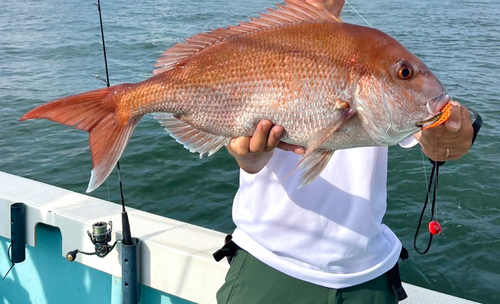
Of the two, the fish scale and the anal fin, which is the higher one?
the fish scale

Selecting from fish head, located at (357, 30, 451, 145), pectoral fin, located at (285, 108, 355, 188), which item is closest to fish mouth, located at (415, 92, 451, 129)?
fish head, located at (357, 30, 451, 145)

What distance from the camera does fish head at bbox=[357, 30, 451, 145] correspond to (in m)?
1.41

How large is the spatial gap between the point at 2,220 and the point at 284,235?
2.10 metres

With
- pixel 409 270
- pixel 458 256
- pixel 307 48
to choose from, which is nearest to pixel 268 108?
pixel 307 48

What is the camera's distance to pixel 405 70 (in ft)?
4.66

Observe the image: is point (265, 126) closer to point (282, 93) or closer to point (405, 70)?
point (282, 93)

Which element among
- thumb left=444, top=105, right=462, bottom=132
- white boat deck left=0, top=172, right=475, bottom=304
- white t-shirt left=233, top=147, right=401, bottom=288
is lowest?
white boat deck left=0, top=172, right=475, bottom=304

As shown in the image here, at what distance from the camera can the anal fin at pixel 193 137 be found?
164 cm

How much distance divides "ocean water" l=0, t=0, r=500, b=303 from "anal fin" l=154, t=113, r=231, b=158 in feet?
8.47

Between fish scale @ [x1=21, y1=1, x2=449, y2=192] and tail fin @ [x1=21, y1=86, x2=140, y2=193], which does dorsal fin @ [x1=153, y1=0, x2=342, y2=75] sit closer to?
fish scale @ [x1=21, y1=1, x2=449, y2=192]

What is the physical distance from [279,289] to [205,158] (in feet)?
15.8

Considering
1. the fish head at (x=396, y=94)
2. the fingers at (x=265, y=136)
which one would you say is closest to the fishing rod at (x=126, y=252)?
the fingers at (x=265, y=136)

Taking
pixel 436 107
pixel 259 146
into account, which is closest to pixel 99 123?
pixel 259 146

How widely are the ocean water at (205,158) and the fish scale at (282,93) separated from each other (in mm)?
2508
